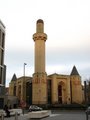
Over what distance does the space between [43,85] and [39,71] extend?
5.43 metres

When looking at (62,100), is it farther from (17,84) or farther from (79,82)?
(17,84)

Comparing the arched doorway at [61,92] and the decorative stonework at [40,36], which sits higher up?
the decorative stonework at [40,36]

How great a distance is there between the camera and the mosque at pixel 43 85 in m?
95.4

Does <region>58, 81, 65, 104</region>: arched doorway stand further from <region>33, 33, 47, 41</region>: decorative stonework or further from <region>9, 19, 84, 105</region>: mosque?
<region>33, 33, 47, 41</region>: decorative stonework

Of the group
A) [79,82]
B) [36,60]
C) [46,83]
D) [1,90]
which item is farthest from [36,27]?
[1,90]

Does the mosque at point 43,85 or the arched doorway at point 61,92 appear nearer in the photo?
the mosque at point 43,85

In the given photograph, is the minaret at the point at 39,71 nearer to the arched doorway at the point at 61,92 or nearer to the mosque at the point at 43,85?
the mosque at the point at 43,85

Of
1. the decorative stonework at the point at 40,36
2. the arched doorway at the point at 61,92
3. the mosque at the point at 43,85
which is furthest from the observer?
the arched doorway at the point at 61,92

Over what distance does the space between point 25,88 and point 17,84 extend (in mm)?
11027

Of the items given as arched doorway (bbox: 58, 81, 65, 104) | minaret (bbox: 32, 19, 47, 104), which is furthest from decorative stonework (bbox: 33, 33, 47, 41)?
arched doorway (bbox: 58, 81, 65, 104)

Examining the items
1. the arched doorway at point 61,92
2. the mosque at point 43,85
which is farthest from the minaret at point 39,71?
the arched doorway at point 61,92

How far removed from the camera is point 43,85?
9725 centimetres

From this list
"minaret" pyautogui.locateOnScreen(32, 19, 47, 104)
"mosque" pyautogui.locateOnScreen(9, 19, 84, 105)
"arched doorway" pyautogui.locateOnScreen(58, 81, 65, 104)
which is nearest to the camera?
"minaret" pyautogui.locateOnScreen(32, 19, 47, 104)

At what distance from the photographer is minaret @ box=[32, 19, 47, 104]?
94688 millimetres
